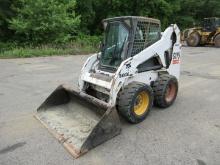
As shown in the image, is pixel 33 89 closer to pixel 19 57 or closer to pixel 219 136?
pixel 219 136

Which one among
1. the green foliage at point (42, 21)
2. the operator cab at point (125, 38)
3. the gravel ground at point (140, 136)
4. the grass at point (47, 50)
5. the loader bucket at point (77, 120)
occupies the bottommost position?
the gravel ground at point (140, 136)

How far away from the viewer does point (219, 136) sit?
146 inches

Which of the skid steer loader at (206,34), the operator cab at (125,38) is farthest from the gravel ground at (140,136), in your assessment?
the skid steer loader at (206,34)

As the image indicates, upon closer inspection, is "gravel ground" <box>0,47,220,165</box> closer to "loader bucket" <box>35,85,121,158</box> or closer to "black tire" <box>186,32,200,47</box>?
"loader bucket" <box>35,85,121,158</box>

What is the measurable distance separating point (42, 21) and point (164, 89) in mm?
12679

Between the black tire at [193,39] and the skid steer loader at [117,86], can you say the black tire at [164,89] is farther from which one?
the black tire at [193,39]

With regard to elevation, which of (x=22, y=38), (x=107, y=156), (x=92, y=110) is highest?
(x=22, y=38)

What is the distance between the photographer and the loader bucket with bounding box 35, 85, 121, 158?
330cm

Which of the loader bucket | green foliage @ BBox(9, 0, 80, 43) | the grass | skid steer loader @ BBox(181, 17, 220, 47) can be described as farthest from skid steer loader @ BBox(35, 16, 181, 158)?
skid steer loader @ BBox(181, 17, 220, 47)

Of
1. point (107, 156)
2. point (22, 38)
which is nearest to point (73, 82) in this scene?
point (107, 156)

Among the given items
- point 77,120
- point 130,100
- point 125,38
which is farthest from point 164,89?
point 77,120

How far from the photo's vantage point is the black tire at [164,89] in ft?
15.1

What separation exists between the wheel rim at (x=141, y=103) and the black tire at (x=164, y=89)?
17.1 inches

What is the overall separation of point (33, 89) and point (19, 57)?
6.60 meters
